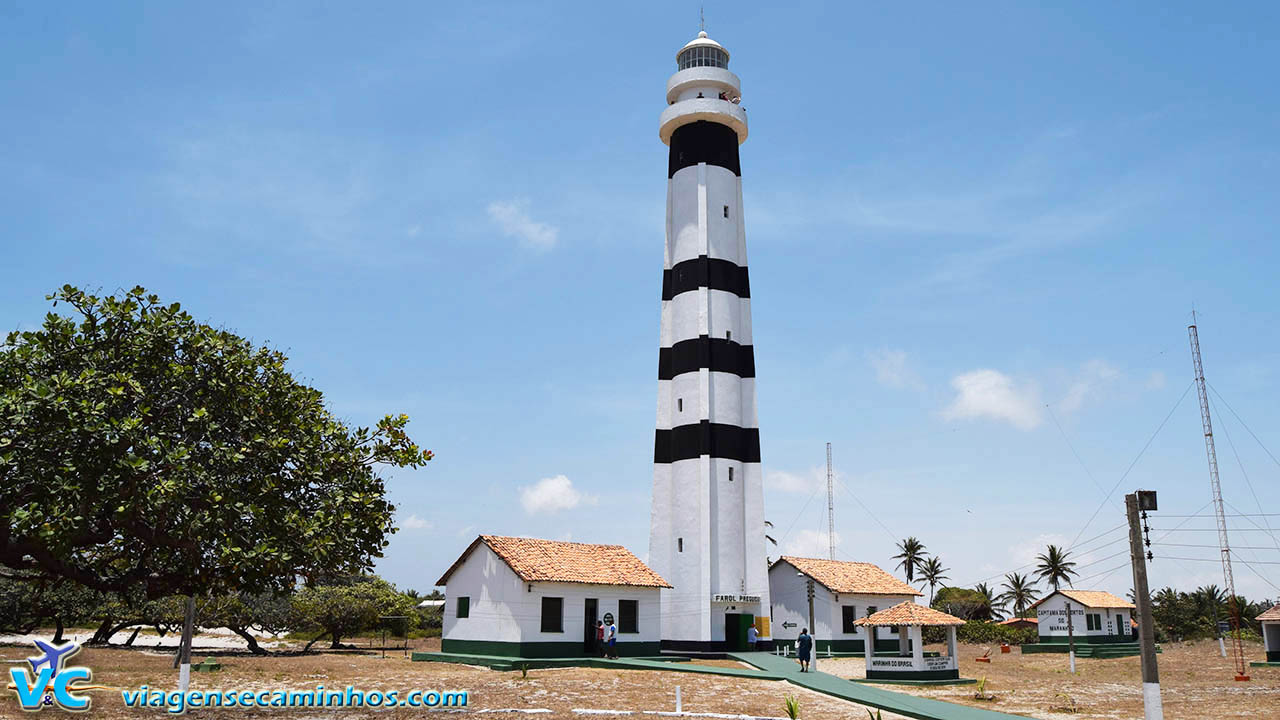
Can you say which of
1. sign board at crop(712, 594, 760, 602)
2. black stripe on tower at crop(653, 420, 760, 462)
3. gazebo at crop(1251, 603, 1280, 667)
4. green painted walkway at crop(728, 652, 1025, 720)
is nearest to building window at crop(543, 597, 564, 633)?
green painted walkway at crop(728, 652, 1025, 720)

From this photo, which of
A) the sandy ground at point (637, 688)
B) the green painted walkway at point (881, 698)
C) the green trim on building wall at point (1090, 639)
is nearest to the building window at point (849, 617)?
the sandy ground at point (637, 688)

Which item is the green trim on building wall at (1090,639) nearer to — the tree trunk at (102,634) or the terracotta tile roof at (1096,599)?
the terracotta tile roof at (1096,599)

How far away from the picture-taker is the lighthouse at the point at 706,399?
44531 millimetres

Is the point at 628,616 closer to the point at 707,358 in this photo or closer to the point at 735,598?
the point at 735,598

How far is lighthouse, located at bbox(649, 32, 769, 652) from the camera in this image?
4453cm

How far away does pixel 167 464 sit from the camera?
19.8 m

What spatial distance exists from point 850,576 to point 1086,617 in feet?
60.9

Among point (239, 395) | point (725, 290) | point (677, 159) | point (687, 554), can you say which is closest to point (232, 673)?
point (239, 395)

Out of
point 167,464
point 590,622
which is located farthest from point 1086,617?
point 167,464

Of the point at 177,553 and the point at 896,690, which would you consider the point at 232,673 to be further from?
the point at 896,690

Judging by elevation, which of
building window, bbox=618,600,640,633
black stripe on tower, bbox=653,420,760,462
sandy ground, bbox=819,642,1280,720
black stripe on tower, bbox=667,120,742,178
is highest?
black stripe on tower, bbox=667,120,742,178

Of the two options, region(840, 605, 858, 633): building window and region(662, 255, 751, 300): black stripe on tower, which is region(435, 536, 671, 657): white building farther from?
region(662, 255, 751, 300): black stripe on tower

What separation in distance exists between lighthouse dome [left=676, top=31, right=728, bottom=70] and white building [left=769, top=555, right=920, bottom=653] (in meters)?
28.6

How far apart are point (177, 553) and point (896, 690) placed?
2226 centimetres
